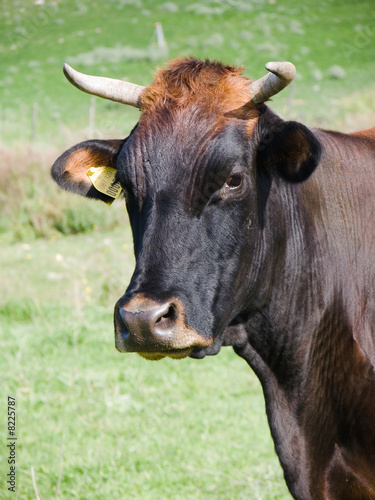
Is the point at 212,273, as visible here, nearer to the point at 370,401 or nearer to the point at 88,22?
the point at 370,401

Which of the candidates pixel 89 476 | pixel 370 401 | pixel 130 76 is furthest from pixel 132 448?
pixel 130 76

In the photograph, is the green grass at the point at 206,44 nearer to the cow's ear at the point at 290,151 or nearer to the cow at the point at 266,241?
the cow at the point at 266,241

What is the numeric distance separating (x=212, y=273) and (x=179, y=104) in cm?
83

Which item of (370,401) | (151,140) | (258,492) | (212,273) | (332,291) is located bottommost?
(258,492)

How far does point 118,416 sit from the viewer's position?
19.5 feet

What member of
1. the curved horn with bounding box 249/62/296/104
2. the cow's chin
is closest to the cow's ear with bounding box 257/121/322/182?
the curved horn with bounding box 249/62/296/104

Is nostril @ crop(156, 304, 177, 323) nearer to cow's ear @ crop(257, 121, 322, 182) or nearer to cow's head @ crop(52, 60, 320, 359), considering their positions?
cow's head @ crop(52, 60, 320, 359)

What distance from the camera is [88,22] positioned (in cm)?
1530

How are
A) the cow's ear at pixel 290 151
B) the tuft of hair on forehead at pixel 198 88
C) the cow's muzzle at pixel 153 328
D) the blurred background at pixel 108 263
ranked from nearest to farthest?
1. the cow's muzzle at pixel 153 328
2. the cow's ear at pixel 290 151
3. the tuft of hair on forehead at pixel 198 88
4. the blurred background at pixel 108 263

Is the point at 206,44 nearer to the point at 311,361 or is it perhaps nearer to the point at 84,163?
the point at 84,163

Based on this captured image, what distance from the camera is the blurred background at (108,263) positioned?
5129mm

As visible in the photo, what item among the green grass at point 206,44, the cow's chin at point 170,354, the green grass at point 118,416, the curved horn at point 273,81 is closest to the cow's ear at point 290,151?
the curved horn at point 273,81

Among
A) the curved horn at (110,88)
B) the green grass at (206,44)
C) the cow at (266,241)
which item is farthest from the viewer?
the green grass at (206,44)

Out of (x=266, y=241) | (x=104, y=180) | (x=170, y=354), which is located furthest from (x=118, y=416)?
(x=170, y=354)
